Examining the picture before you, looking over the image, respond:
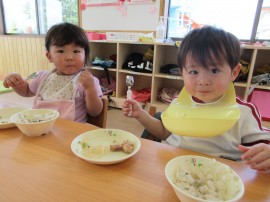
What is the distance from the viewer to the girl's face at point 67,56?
3.40 ft

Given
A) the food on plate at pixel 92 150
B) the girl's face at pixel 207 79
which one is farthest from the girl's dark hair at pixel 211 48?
the food on plate at pixel 92 150

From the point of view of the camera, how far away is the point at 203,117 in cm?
64

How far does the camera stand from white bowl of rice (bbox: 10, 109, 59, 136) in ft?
2.17

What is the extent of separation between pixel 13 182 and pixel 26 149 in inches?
6.1

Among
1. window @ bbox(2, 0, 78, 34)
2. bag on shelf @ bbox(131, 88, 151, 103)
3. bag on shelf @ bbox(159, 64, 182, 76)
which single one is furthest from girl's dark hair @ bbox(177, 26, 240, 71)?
window @ bbox(2, 0, 78, 34)

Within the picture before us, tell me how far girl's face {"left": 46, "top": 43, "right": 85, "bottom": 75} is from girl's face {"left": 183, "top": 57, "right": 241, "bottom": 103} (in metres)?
0.60

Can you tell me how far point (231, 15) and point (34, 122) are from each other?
2376 mm

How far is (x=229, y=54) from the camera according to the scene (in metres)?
0.66

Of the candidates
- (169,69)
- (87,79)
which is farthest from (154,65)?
(87,79)

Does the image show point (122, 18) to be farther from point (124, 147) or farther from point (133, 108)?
point (124, 147)

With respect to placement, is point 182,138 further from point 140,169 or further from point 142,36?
point 142,36

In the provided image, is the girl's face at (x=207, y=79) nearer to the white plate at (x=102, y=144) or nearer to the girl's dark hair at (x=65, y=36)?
the white plate at (x=102, y=144)

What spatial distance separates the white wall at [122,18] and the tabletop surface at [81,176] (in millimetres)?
2309

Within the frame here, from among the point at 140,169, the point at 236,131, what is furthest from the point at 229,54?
the point at 140,169
